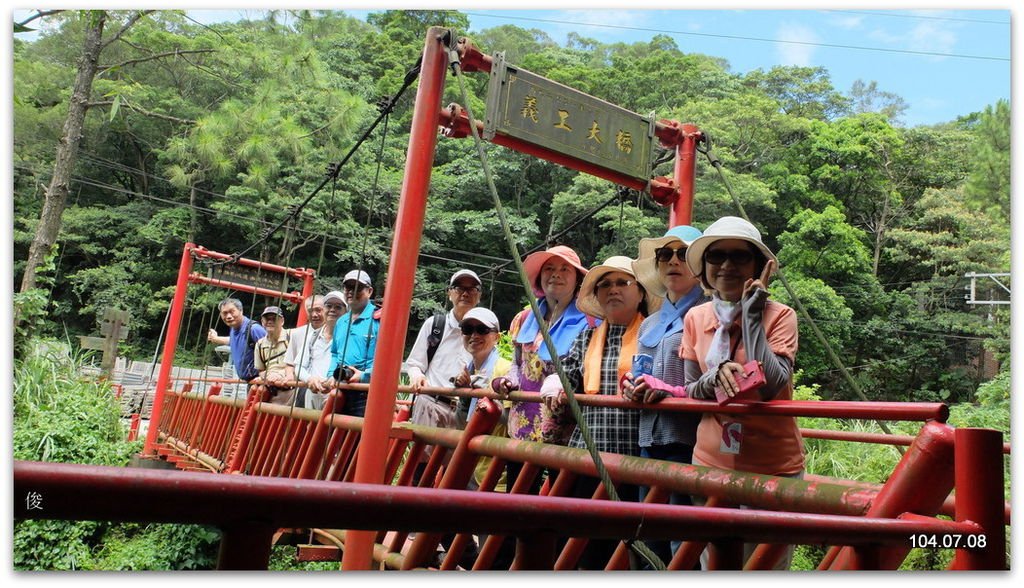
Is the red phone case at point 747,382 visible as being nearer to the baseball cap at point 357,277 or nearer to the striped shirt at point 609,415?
the striped shirt at point 609,415

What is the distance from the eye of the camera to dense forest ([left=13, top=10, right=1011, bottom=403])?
13.2m

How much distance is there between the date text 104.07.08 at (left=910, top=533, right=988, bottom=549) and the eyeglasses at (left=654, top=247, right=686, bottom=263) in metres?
1.19

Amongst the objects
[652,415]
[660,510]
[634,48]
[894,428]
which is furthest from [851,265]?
[660,510]

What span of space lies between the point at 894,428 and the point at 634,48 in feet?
54.5

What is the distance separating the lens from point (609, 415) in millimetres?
2016

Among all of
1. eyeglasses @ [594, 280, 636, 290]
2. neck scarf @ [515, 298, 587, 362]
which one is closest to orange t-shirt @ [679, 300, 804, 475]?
eyeglasses @ [594, 280, 636, 290]

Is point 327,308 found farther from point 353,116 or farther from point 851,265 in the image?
point 851,265

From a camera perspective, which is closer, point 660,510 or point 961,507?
point 660,510

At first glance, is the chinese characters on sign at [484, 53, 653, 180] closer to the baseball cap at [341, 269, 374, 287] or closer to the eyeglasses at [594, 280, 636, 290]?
the eyeglasses at [594, 280, 636, 290]

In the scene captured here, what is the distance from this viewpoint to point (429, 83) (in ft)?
9.05

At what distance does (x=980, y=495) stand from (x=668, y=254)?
1.21 meters

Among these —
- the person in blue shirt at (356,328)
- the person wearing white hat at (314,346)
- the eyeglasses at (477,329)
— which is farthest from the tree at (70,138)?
the eyeglasses at (477,329)

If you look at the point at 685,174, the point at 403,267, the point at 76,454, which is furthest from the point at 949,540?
the point at 76,454

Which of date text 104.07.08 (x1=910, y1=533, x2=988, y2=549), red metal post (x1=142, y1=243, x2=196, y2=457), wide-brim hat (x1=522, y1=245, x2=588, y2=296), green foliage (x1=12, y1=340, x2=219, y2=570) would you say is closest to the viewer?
date text 104.07.08 (x1=910, y1=533, x2=988, y2=549)
